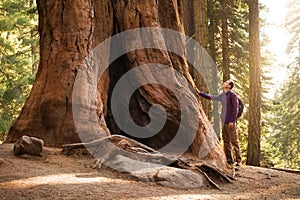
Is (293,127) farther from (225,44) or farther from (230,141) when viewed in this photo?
(230,141)

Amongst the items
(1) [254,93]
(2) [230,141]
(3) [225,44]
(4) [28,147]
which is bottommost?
(4) [28,147]

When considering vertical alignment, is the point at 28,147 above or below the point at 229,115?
below

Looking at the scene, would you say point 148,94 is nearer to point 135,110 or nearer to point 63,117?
point 135,110

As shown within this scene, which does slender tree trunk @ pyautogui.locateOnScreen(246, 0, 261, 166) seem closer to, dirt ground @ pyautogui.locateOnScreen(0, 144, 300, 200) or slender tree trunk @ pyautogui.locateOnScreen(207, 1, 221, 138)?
slender tree trunk @ pyautogui.locateOnScreen(207, 1, 221, 138)

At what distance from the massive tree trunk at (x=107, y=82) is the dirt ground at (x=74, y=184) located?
917 mm

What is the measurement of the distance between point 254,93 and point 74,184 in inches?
328

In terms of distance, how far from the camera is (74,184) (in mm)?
4609

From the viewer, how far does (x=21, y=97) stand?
59.2 ft

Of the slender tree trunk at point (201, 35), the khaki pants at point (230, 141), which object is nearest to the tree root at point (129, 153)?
the khaki pants at point (230, 141)

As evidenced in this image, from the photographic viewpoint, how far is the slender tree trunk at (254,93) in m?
11.3

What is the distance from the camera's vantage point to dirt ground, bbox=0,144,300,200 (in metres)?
4.14

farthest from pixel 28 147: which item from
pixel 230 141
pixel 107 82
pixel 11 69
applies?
pixel 11 69

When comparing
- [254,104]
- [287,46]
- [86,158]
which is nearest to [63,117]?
[86,158]

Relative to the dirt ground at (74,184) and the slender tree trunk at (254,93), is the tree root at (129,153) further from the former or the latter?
the slender tree trunk at (254,93)
